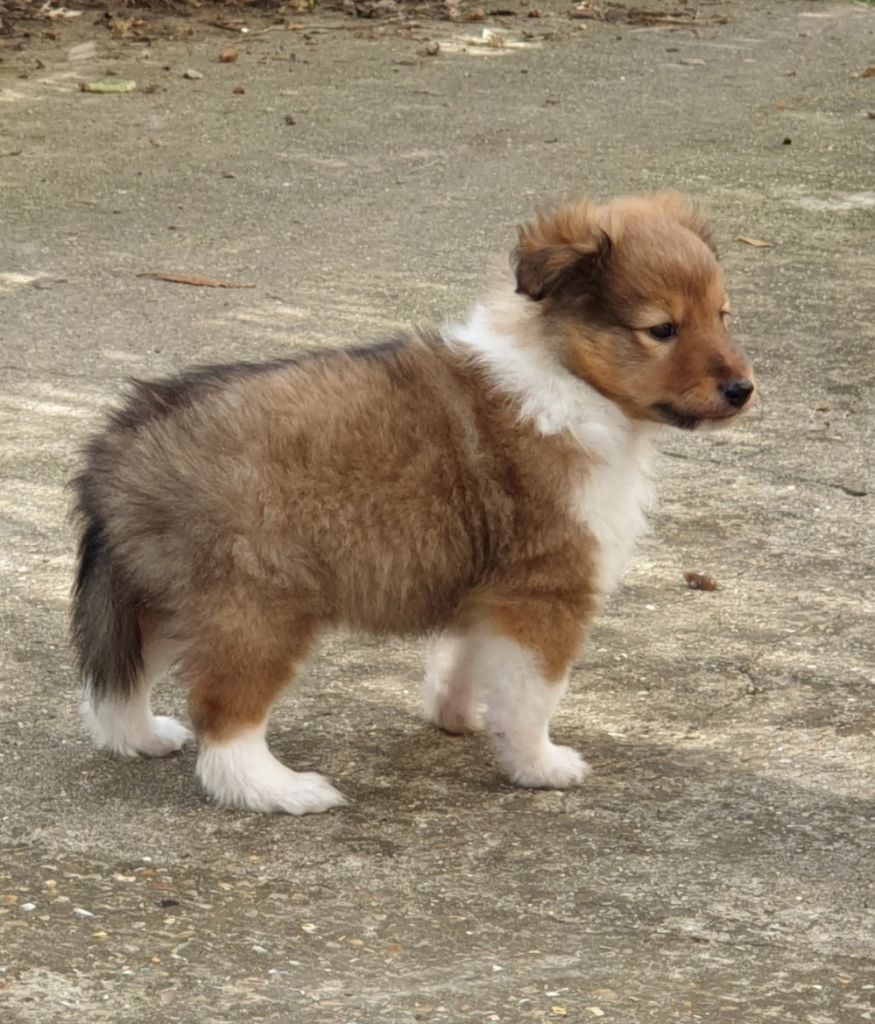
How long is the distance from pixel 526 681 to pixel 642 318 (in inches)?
35.6

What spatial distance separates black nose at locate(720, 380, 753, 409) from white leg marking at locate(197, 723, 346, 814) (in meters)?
1.33

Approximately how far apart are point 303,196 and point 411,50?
12.1 feet

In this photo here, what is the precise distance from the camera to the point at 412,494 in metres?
4.46

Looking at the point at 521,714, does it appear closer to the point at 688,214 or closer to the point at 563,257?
the point at 563,257

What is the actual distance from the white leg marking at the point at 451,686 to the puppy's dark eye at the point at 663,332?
37.2 inches

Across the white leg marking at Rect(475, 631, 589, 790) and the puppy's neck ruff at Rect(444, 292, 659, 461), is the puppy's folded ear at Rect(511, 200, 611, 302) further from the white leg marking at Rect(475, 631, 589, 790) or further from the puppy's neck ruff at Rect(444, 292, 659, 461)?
the white leg marking at Rect(475, 631, 589, 790)

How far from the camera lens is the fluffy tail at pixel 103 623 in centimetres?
445

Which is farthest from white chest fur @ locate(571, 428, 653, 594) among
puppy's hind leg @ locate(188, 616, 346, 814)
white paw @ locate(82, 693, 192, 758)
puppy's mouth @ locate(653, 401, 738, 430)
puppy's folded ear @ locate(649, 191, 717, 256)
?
white paw @ locate(82, 693, 192, 758)

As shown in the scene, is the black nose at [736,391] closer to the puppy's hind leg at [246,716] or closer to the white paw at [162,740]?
the puppy's hind leg at [246,716]

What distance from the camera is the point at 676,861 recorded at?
434cm

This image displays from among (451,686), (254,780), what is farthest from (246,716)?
(451,686)

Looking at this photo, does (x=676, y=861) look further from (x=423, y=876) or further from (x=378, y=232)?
(x=378, y=232)

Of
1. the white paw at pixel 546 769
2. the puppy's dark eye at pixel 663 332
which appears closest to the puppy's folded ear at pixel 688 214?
the puppy's dark eye at pixel 663 332

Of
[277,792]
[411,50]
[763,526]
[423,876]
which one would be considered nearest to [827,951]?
[423,876]
